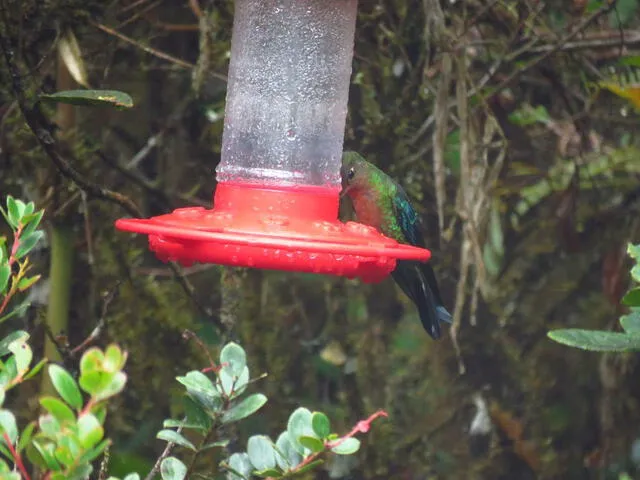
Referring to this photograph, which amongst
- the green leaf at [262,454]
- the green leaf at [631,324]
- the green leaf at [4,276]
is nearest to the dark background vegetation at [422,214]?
the green leaf at [4,276]

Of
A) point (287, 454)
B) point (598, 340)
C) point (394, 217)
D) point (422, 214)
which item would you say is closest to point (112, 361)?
point (287, 454)

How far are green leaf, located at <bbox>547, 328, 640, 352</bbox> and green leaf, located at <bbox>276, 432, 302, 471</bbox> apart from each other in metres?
0.58

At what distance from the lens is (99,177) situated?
3.50m

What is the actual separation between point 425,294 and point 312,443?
6.12 feet

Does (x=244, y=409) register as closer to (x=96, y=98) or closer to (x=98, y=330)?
(x=96, y=98)

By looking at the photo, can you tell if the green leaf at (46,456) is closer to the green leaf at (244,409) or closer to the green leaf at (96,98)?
the green leaf at (244,409)

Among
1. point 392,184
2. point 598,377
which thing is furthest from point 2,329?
point 598,377

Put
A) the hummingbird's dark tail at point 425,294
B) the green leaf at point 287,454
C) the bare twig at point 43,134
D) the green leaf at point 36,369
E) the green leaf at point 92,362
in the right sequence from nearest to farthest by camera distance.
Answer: the green leaf at point 92,362
the green leaf at point 36,369
the green leaf at point 287,454
the bare twig at point 43,134
the hummingbird's dark tail at point 425,294

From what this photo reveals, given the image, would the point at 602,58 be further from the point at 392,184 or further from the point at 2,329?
the point at 2,329

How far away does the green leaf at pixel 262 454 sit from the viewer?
1627 millimetres

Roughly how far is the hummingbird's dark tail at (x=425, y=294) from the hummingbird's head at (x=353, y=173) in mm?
299

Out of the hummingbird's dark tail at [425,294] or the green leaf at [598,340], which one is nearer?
the green leaf at [598,340]

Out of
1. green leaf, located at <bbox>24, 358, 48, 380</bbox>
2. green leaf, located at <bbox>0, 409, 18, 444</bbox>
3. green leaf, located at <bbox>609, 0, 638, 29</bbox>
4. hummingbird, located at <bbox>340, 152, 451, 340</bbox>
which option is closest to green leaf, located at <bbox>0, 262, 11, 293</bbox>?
green leaf, located at <bbox>24, 358, 48, 380</bbox>

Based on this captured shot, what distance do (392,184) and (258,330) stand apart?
0.95 meters
